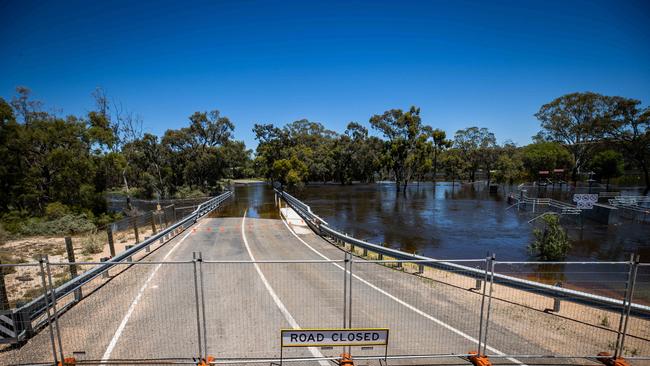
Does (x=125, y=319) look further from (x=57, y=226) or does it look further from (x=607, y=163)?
(x=607, y=163)

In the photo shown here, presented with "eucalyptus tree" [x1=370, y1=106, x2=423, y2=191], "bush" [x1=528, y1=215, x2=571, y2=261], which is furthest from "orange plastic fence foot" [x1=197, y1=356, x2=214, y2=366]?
"eucalyptus tree" [x1=370, y1=106, x2=423, y2=191]

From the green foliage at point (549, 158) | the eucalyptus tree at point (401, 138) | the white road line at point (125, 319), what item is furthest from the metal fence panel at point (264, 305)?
the green foliage at point (549, 158)

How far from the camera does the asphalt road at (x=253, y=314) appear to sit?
6.46m

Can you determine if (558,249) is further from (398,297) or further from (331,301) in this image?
(331,301)

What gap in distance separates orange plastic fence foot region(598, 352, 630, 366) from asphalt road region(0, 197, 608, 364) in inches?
36.1

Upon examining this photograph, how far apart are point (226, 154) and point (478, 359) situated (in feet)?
183

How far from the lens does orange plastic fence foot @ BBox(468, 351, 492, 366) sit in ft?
19.2

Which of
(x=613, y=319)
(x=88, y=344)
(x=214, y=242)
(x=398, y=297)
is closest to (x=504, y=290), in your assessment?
(x=613, y=319)

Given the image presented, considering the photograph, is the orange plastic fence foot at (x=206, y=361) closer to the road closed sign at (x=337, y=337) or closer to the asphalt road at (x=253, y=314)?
the asphalt road at (x=253, y=314)

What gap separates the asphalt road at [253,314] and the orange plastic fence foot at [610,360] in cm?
92

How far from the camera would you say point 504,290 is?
1030 centimetres

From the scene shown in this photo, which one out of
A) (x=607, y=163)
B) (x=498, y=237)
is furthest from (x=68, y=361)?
(x=607, y=163)

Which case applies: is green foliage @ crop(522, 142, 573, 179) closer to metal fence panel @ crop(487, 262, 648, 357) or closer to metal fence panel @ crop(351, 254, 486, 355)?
metal fence panel @ crop(351, 254, 486, 355)

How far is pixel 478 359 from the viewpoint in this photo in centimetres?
595
